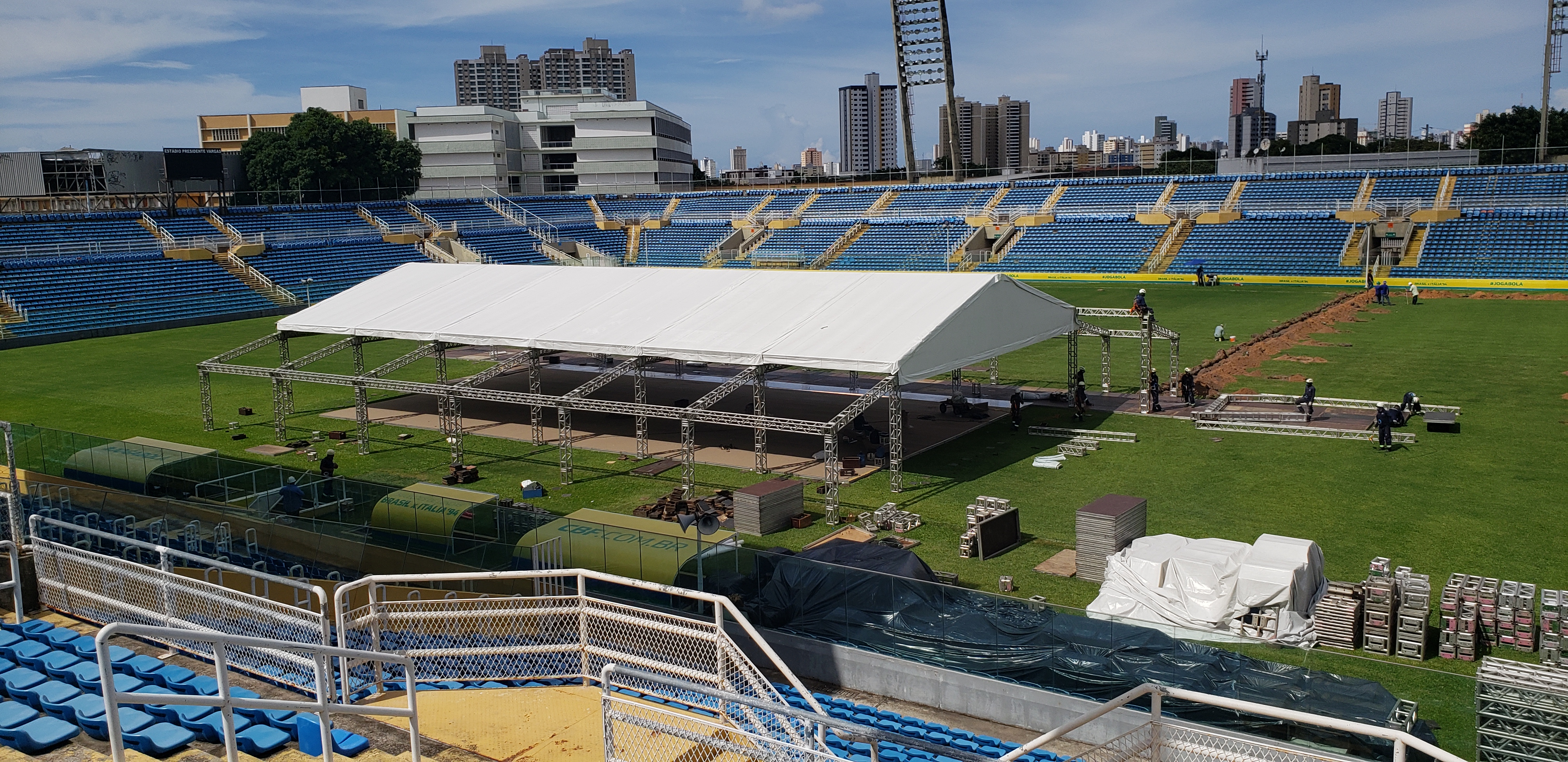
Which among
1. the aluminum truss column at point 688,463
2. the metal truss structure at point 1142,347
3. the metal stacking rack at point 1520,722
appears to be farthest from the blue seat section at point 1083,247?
the metal stacking rack at point 1520,722

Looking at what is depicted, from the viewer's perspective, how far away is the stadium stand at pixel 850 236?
197 feet

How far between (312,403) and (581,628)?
86.7 ft

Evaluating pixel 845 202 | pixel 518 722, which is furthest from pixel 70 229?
pixel 518 722

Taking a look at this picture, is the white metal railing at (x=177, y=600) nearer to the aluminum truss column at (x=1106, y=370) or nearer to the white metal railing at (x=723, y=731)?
the white metal railing at (x=723, y=731)

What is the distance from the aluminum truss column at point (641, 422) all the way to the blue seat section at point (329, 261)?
133ft

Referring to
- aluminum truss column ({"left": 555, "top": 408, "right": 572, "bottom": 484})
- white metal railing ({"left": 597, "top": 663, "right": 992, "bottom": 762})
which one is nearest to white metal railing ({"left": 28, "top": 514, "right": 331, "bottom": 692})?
white metal railing ({"left": 597, "top": 663, "right": 992, "bottom": 762})

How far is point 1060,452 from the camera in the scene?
27062 mm

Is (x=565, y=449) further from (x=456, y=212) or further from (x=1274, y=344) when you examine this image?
(x=456, y=212)

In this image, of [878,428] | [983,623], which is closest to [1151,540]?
[983,623]

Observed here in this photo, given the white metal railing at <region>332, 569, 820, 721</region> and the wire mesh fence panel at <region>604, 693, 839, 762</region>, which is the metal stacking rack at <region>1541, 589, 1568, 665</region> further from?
the wire mesh fence panel at <region>604, 693, 839, 762</region>

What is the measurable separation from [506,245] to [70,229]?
26611mm

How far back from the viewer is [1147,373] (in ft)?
105

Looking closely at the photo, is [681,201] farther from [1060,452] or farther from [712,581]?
[712,581]

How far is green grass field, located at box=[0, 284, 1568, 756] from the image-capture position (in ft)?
62.1
